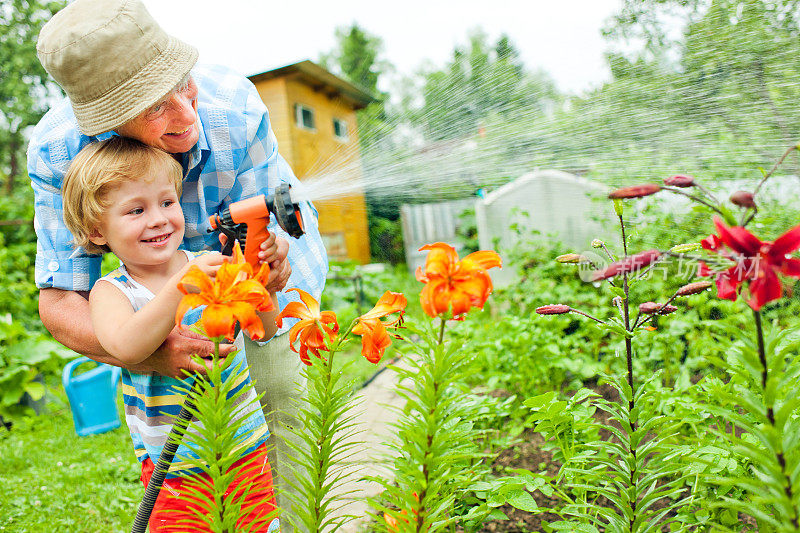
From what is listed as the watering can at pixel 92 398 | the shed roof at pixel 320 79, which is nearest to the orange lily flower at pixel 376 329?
the watering can at pixel 92 398

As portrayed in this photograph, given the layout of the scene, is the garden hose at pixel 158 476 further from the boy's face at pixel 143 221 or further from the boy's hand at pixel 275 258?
the boy's face at pixel 143 221

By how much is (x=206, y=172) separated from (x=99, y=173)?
405 mm

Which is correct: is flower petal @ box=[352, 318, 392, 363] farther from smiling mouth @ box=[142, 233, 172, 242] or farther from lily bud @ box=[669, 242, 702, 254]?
smiling mouth @ box=[142, 233, 172, 242]

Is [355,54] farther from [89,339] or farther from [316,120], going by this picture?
[89,339]

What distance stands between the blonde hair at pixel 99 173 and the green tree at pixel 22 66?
11.2 metres

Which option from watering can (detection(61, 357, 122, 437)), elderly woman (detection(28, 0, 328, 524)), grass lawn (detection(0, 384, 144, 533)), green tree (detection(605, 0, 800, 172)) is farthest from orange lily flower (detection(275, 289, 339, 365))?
watering can (detection(61, 357, 122, 437))

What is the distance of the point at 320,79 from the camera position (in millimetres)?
12969

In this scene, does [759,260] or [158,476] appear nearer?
[759,260]

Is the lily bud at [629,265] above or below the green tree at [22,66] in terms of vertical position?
below

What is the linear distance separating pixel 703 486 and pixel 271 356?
135cm

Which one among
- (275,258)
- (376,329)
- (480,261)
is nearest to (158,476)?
(275,258)

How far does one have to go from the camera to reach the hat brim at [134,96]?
1.33 metres

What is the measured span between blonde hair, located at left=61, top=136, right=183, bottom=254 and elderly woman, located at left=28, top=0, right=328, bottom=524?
0.05 meters

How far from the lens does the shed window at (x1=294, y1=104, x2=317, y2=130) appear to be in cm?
1282
